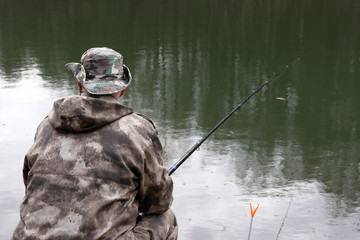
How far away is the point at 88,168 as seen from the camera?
1.81m

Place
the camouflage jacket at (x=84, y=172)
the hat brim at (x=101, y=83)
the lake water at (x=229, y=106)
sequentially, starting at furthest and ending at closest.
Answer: the lake water at (x=229, y=106) → the hat brim at (x=101, y=83) → the camouflage jacket at (x=84, y=172)

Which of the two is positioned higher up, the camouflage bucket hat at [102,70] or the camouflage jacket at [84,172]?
the camouflage bucket hat at [102,70]

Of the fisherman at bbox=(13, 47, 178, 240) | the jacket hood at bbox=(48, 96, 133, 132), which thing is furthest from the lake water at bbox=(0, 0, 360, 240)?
the jacket hood at bbox=(48, 96, 133, 132)

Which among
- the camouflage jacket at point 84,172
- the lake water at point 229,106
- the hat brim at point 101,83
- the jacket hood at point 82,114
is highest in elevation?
the hat brim at point 101,83

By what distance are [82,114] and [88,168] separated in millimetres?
175

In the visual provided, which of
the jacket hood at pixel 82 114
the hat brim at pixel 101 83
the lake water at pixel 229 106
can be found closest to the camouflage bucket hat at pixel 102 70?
the hat brim at pixel 101 83

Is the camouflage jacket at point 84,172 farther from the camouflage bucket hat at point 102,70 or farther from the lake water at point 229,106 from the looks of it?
the lake water at point 229,106

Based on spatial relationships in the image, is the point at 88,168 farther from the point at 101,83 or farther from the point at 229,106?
the point at 229,106

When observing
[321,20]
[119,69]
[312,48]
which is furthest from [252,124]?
[321,20]

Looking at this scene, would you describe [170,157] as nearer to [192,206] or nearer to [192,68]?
[192,206]

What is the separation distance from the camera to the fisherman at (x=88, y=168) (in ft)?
5.85

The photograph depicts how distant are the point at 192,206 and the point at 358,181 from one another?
1.38 m

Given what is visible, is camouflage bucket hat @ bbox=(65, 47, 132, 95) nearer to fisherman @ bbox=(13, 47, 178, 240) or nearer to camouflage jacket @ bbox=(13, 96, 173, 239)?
fisherman @ bbox=(13, 47, 178, 240)

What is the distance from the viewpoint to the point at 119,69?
205cm
